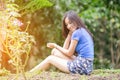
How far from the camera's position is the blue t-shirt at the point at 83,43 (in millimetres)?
6500

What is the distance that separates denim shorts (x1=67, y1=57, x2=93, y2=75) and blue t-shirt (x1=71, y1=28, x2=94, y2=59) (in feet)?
0.24

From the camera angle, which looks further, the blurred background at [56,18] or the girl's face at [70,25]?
the blurred background at [56,18]

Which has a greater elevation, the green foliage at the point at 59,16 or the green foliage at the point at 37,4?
the green foliage at the point at 37,4

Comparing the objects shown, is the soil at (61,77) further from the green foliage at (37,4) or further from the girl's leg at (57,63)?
the green foliage at (37,4)

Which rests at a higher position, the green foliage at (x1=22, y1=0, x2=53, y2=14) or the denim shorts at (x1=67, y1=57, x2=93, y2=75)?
the green foliage at (x1=22, y1=0, x2=53, y2=14)

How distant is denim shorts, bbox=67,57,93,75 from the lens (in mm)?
6457

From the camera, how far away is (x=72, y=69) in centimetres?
649

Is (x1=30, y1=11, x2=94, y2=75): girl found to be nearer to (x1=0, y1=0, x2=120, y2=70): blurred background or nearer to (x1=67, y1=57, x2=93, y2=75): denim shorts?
(x1=67, y1=57, x2=93, y2=75): denim shorts

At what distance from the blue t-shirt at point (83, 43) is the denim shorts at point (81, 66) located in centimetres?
7

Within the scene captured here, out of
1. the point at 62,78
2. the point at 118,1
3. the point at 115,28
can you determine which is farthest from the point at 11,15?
the point at 115,28

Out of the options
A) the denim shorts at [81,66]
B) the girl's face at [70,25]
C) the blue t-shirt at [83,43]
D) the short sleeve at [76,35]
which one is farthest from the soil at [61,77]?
the girl's face at [70,25]

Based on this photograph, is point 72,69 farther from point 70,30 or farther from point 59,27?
point 59,27

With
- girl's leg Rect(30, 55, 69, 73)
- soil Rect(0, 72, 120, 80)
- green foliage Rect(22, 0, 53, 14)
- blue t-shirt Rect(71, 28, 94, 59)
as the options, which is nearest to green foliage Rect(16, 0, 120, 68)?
green foliage Rect(22, 0, 53, 14)

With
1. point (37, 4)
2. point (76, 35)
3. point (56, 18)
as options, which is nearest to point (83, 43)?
point (76, 35)
